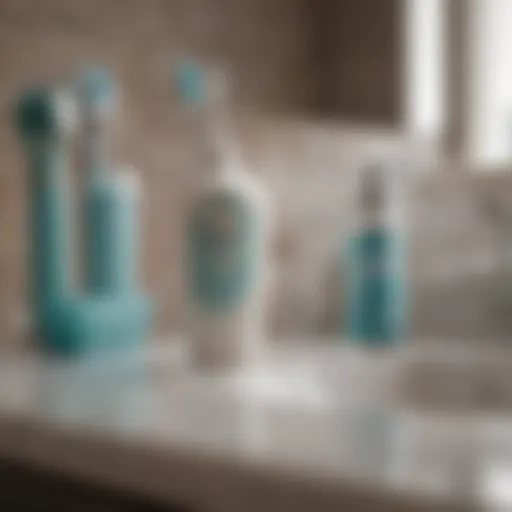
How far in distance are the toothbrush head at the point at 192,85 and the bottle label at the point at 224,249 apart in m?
0.20

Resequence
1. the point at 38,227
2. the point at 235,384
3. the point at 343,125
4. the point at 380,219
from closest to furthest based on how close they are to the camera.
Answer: the point at 235,384
the point at 38,227
the point at 380,219
the point at 343,125

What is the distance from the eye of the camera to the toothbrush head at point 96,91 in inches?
38.3

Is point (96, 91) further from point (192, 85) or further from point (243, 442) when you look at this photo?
point (243, 442)

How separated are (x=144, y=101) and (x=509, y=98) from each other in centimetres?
46

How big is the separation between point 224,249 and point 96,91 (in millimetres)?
248

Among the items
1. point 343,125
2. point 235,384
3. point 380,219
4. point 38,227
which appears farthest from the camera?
point 343,125

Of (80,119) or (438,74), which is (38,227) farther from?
(438,74)

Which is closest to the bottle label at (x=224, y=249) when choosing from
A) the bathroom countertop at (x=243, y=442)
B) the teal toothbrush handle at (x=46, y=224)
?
the bathroom countertop at (x=243, y=442)

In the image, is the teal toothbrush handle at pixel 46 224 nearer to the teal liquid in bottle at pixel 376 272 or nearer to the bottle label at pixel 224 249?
the bottle label at pixel 224 249

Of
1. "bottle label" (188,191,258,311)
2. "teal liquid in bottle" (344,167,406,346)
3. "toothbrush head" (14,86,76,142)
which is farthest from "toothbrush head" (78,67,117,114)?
"teal liquid in bottle" (344,167,406,346)

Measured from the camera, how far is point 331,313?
124cm

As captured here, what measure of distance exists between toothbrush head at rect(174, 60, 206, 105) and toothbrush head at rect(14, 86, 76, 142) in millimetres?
120

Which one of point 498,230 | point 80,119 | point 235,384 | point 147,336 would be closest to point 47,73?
point 80,119

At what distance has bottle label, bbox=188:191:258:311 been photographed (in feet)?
2.74
